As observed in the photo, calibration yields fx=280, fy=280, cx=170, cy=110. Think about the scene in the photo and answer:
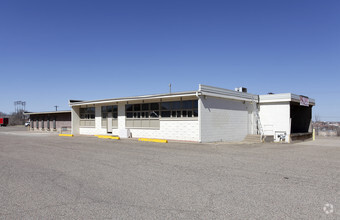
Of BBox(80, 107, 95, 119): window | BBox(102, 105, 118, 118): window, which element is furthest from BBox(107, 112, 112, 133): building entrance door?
BBox(80, 107, 95, 119): window

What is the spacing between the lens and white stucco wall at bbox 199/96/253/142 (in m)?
18.4

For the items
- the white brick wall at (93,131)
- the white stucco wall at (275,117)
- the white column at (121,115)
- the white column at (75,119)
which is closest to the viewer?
the white stucco wall at (275,117)

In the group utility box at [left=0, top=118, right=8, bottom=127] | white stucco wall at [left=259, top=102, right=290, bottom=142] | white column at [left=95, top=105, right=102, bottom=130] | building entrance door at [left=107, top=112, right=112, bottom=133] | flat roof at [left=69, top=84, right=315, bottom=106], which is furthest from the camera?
utility box at [left=0, top=118, right=8, bottom=127]

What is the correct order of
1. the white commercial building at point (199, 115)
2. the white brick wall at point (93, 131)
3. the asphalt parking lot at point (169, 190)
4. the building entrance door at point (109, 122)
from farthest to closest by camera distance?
the building entrance door at point (109, 122), the white brick wall at point (93, 131), the white commercial building at point (199, 115), the asphalt parking lot at point (169, 190)

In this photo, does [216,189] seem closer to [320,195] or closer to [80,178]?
[320,195]

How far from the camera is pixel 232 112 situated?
2088 cm

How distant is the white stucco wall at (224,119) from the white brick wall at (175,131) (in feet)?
2.64

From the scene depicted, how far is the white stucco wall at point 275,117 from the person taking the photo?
21.7m

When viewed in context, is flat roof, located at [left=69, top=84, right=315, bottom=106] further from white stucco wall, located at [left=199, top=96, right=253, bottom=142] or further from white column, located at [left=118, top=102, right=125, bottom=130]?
white column, located at [left=118, top=102, right=125, bottom=130]

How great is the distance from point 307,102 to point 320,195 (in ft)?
67.3

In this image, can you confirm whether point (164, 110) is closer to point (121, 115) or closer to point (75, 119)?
point (121, 115)

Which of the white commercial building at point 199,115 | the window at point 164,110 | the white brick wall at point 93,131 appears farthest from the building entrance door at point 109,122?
the window at point 164,110

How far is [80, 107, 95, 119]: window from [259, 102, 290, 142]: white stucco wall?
15868 mm

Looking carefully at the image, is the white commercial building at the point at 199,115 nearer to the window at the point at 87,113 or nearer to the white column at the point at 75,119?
the window at the point at 87,113
